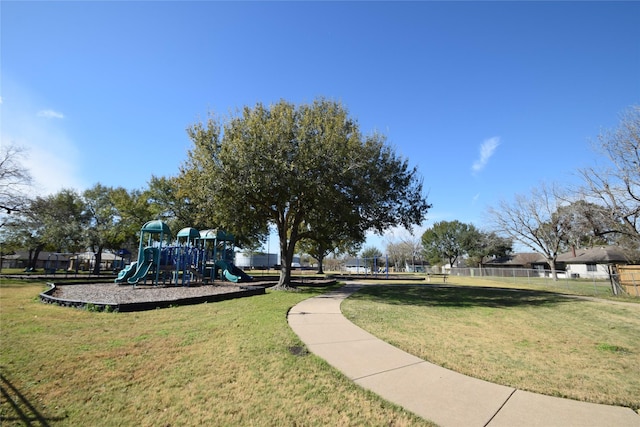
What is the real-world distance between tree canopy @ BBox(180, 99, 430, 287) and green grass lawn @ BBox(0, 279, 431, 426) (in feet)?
29.6

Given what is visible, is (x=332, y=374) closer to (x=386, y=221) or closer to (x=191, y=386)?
(x=191, y=386)

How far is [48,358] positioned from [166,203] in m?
31.2

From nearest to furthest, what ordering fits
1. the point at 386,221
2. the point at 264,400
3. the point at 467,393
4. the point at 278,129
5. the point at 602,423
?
the point at 602,423, the point at 264,400, the point at 467,393, the point at 278,129, the point at 386,221

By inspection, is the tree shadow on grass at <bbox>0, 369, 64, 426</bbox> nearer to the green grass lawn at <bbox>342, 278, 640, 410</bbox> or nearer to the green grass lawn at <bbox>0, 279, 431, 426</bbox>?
the green grass lawn at <bbox>0, 279, 431, 426</bbox>

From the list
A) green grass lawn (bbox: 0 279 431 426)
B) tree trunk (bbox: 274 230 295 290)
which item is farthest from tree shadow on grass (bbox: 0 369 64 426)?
tree trunk (bbox: 274 230 295 290)

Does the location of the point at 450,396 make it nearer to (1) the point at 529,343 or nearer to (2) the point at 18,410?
(1) the point at 529,343

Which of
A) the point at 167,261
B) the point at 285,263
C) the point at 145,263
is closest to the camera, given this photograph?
the point at 145,263

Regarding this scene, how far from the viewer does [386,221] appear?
65.4 feet

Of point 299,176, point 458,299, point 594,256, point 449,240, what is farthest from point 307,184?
point 449,240

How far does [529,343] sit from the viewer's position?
686cm

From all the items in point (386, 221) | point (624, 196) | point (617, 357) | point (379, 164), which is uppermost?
point (379, 164)

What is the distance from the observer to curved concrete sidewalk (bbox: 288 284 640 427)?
11.2 feet

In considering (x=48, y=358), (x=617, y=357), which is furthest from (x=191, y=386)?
(x=617, y=357)

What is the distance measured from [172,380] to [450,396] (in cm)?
386
